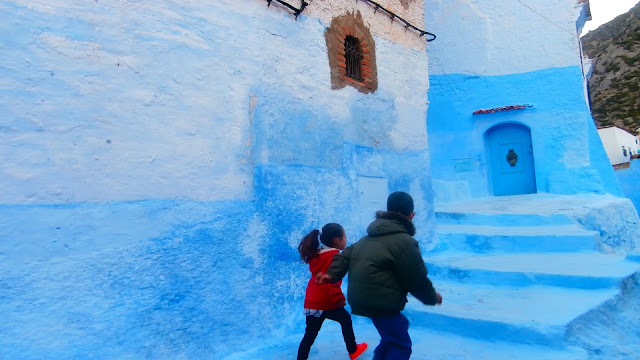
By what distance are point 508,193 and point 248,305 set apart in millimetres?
8228

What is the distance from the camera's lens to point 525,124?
10.2 m

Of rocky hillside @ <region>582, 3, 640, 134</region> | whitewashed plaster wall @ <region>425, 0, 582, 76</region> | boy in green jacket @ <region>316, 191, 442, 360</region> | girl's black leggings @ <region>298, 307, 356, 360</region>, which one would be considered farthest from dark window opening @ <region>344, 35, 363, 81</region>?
rocky hillside @ <region>582, 3, 640, 134</region>

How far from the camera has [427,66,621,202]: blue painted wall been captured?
970 cm

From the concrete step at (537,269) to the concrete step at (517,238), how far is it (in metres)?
0.16

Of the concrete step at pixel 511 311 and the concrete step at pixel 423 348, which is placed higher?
the concrete step at pixel 511 311

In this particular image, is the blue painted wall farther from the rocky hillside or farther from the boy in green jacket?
the rocky hillside

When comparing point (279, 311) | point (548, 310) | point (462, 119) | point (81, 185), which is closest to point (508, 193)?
point (462, 119)

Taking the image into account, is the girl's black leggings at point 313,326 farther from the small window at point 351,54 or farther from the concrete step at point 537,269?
the small window at point 351,54

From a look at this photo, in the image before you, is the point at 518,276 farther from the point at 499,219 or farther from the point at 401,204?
the point at 401,204

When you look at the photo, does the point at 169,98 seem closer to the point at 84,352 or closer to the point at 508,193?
the point at 84,352

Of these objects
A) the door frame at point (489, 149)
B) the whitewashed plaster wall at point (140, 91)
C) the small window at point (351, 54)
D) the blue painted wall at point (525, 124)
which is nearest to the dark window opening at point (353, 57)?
the small window at point (351, 54)

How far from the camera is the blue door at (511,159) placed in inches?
409

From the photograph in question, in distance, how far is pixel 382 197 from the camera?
582 centimetres

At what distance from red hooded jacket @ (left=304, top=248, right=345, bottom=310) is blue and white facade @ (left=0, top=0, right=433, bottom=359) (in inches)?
37.6
